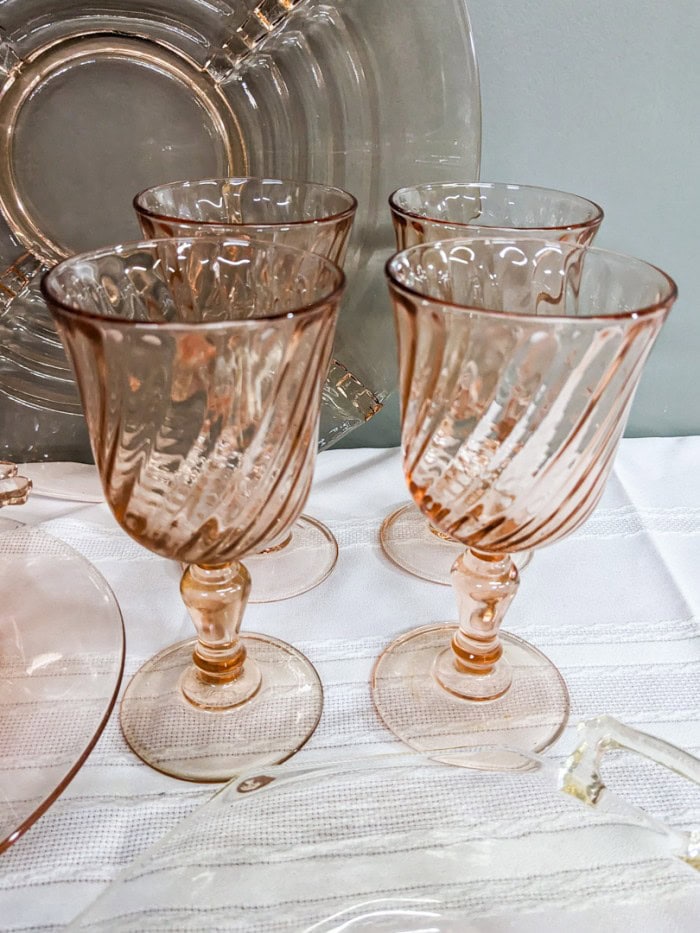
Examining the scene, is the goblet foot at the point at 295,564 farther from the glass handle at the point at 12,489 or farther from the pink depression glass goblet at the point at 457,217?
the glass handle at the point at 12,489

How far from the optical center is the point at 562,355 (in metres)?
0.35

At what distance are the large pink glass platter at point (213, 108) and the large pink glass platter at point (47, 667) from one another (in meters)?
0.21

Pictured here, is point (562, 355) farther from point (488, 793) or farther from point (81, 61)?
point (81, 61)

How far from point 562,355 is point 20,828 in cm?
33

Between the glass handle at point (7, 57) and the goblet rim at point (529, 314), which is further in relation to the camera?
the glass handle at point (7, 57)

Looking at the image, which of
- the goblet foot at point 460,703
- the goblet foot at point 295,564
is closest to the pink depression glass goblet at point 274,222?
the goblet foot at point 295,564

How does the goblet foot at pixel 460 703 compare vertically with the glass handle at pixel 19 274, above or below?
below

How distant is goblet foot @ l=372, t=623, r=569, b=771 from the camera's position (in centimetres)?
46

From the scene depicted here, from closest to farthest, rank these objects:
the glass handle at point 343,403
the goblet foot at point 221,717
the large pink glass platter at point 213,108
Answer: the goblet foot at point 221,717 → the large pink glass platter at point 213,108 → the glass handle at point 343,403

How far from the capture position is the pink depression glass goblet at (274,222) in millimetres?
465

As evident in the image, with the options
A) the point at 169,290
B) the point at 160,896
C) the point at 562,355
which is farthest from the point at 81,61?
the point at 160,896

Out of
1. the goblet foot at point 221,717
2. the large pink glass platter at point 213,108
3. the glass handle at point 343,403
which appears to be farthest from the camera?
the glass handle at point 343,403

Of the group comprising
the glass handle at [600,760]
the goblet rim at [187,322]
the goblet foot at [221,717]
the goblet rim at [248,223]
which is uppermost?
the goblet rim at [248,223]

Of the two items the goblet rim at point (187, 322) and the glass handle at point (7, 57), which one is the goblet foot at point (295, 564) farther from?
the glass handle at point (7, 57)
